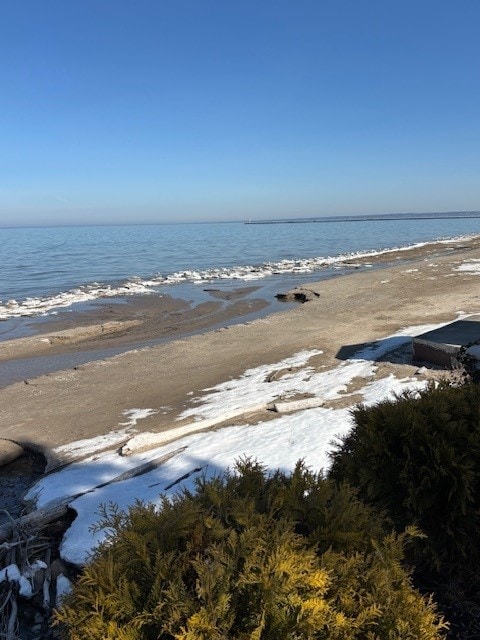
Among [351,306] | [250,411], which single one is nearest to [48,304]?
[351,306]

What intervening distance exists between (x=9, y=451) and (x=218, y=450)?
368 cm

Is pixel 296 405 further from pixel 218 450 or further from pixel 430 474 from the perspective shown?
pixel 430 474

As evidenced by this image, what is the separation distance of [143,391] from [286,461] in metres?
5.05

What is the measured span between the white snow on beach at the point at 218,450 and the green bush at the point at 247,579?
1.13 metres

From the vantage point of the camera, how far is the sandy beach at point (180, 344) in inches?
340

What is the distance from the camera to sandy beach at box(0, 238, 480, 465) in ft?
28.4

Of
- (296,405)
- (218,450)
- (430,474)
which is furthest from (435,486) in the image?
(296,405)

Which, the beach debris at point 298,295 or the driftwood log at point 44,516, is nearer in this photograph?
the driftwood log at point 44,516

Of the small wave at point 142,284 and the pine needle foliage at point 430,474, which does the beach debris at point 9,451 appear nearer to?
the pine needle foliage at point 430,474

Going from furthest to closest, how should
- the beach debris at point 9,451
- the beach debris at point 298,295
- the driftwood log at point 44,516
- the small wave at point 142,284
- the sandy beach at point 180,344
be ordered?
the small wave at point 142,284 < the beach debris at point 298,295 < the sandy beach at point 180,344 < the beach debris at point 9,451 < the driftwood log at point 44,516

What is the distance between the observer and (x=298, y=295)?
22.6 meters

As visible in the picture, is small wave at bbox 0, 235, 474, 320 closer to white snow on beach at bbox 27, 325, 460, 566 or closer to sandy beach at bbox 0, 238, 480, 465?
sandy beach at bbox 0, 238, 480, 465

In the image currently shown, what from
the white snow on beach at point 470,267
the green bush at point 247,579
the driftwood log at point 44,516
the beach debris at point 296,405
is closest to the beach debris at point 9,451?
the driftwood log at point 44,516

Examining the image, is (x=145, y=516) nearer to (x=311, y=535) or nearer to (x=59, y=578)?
(x=311, y=535)
